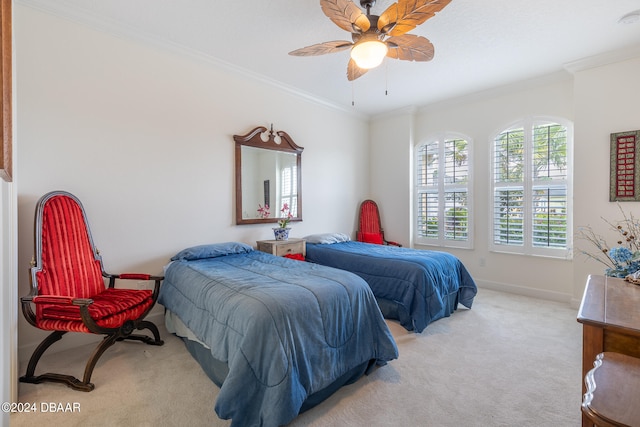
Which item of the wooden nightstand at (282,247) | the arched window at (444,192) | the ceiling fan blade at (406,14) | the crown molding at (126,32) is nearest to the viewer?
the ceiling fan blade at (406,14)

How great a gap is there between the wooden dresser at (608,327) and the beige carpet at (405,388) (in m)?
0.77

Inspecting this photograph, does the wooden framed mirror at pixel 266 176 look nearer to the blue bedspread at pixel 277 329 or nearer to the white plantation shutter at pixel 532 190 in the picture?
the blue bedspread at pixel 277 329

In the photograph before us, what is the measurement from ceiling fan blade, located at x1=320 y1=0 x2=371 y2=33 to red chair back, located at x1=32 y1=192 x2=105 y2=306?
2.49m

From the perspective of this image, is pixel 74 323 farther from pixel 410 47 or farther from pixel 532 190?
pixel 532 190

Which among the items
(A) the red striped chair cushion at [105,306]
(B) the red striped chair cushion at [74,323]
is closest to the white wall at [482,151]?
(A) the red striped chair cushion at [105,306]

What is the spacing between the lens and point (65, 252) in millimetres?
2318

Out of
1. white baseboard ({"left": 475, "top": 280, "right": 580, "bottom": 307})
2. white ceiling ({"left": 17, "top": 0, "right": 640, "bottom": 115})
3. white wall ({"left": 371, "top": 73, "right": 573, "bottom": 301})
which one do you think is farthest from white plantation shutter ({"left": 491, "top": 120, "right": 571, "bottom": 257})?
white ceiling ({"left": 17, "top": 0, "right": 640, "bottom": 115})

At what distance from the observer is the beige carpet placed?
1716 millimetres

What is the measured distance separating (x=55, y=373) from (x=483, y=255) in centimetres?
493

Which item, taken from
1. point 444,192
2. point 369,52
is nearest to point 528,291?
point 444,192

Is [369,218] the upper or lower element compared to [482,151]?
lower

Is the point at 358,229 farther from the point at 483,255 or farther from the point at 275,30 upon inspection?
the point at 275,30

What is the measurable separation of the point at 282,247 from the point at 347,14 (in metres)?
2.49

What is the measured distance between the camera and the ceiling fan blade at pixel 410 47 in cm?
224
